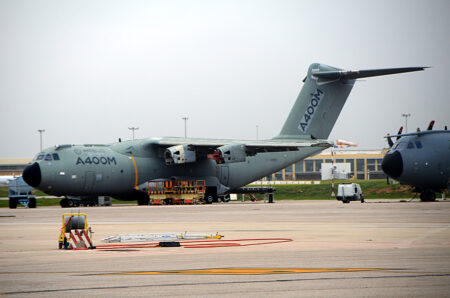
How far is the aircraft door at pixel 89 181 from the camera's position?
4222cm

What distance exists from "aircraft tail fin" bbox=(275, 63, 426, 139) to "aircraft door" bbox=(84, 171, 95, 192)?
1404 centimetres

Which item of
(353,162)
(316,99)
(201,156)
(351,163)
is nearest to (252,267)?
(201,156)

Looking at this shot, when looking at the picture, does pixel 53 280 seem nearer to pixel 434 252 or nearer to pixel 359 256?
pixel 359 256

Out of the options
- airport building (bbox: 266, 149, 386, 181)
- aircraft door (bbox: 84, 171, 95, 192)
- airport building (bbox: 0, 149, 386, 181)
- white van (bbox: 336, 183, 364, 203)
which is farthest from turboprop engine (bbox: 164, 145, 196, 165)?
airport building (bbox: 266, 149, 386, 181)

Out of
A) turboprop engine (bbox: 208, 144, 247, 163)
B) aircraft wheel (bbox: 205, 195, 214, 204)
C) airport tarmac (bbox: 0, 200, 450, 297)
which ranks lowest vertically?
aircraft wheel (bbox: 205, 195, 214, 204)

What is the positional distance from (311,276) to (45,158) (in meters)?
33.7

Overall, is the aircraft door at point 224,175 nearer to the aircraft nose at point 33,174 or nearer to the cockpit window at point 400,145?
the cockpit window at point 400,145

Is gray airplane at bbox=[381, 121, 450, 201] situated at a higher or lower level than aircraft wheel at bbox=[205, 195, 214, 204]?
higher

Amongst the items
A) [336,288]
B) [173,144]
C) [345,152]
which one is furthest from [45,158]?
[345,152]

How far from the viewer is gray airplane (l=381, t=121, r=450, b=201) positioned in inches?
1614

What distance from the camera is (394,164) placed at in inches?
1629

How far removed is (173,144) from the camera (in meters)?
45.2

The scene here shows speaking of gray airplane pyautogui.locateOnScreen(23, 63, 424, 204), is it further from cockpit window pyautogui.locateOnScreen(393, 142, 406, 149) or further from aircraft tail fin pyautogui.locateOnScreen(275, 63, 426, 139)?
cockpit window pyautogui.locateOnScreen(393, 142, 406, 149)

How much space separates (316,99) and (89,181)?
17456 millimetres
